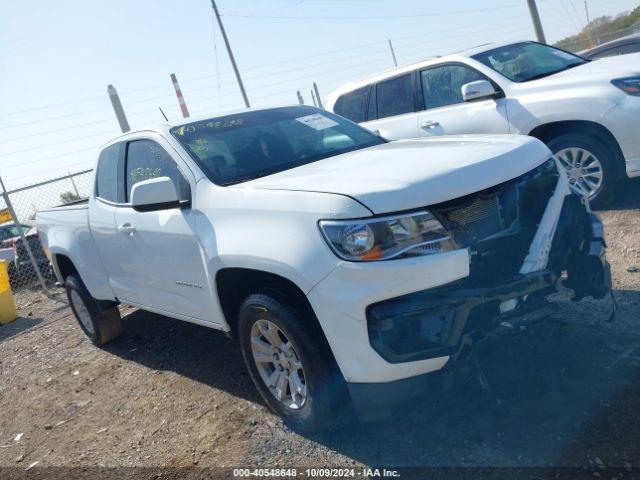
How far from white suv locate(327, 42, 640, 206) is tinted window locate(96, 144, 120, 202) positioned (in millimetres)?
3423

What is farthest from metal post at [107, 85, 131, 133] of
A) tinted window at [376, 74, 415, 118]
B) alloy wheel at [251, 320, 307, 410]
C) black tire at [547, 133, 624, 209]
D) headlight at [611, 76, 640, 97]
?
alloy wheel at [251, 320, 307, 410]

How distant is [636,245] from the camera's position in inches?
192

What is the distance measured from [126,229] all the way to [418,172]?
2339 millimetres

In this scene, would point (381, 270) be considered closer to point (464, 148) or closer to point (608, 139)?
point (464, 148)

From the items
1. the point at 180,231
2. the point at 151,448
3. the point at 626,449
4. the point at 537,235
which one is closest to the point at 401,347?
the point at 537,235

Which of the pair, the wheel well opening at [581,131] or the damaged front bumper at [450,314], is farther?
the wheel well opening at [581,131]

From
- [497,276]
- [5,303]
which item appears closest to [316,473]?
[497,276]

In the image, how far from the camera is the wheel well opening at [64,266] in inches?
226

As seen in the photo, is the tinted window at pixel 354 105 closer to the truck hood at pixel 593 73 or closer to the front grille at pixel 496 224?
the truck hood at pixel 593 73

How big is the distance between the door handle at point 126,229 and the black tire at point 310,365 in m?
1.38

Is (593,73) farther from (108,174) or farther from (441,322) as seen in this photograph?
(108,174)

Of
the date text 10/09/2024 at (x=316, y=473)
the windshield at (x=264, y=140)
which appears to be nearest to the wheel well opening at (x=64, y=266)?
the windshield at (x=264, y=140)

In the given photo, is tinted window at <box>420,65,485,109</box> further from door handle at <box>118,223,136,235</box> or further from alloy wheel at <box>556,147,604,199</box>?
door handle at <box>118,223,136,235</box>

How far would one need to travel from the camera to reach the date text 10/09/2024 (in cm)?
281
